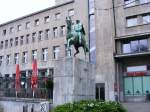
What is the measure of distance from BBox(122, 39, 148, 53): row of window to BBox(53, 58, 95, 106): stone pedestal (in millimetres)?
21443

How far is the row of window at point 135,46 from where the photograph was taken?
121ft

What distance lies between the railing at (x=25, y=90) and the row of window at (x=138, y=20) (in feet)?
53.1

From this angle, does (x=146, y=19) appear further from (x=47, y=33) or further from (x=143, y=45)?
(x=47, y=33)

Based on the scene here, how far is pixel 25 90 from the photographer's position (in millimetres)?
24719

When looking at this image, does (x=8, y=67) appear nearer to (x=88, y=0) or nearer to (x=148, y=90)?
(x=88, y=0)

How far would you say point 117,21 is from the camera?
3891cm

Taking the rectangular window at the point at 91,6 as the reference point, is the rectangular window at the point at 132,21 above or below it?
below

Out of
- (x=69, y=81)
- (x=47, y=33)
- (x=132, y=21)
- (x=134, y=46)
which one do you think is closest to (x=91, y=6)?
(x=132, y=21)

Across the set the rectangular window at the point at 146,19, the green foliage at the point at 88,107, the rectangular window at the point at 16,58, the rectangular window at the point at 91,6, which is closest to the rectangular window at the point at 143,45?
the rectangular window at the point at 146,19

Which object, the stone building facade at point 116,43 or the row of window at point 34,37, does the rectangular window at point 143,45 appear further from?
the row of window at point 34,37

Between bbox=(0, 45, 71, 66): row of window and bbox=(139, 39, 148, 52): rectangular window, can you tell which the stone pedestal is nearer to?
bbox=(139, 39, 148, 52): rectangular window

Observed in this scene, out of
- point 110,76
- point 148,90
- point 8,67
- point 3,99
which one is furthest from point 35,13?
point 3,99

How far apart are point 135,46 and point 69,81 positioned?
23.3 metres

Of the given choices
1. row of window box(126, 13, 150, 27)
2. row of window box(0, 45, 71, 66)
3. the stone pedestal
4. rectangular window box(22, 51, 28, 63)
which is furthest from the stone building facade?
the stone pedestal
